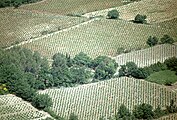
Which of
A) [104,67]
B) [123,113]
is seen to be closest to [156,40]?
[104,67]

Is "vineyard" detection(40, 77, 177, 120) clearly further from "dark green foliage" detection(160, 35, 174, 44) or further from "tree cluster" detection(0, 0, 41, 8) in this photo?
"tree cluster" detection(0, 0, 41, 8)

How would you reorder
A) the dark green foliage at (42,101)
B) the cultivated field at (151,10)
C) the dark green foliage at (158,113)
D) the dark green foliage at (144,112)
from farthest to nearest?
Answer: the cultivated field at (151,10) → the dark green foliage at (42,101) → the dark green foliage at (158,113) → the dark green foliage at (144,112)

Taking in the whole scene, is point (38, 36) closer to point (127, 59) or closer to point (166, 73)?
point (127, 59)

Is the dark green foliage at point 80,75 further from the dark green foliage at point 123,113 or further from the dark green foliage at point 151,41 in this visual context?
the dark green foliage at point 151,41

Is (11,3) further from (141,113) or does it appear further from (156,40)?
(141,113)

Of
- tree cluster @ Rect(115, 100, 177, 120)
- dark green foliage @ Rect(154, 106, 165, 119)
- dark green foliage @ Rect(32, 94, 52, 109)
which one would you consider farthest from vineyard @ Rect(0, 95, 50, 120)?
dark green foliage @ Rect(154, 106, 165, 119)

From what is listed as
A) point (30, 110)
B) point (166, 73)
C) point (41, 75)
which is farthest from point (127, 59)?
point (30, 110)

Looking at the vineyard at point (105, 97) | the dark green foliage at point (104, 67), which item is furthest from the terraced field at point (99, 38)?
the vineyard at point (105, 97)
